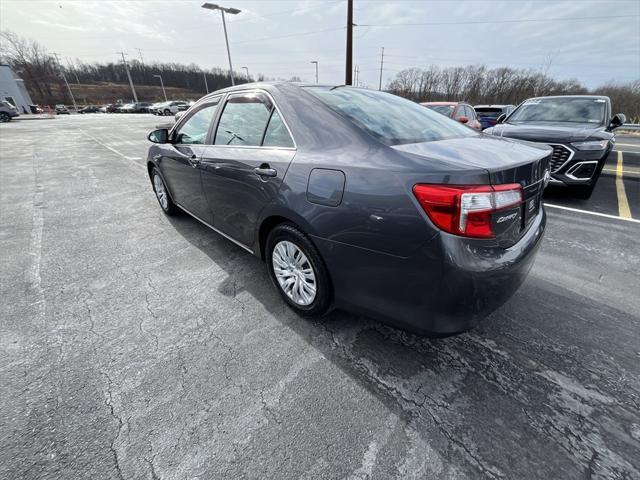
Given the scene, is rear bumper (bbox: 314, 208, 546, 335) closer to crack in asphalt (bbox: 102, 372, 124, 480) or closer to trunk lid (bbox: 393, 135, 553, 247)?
trunk lid (bbox: 393, 135, 553, 247)

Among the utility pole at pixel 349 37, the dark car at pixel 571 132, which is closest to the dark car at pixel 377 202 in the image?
the dark car at pixel 571 132

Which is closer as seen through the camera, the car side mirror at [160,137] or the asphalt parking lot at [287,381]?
the asphalt parking lot at [287,381]

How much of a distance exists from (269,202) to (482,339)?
178 centimetres

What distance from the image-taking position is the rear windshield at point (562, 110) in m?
5.58

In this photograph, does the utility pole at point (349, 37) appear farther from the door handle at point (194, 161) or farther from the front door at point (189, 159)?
the door handle at point (194, 161)

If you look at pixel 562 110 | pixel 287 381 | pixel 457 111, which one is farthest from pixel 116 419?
pixel 457 111

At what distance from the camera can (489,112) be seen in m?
13.4

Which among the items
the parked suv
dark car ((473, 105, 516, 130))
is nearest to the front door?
dark car ((473, 105, 516, 130))

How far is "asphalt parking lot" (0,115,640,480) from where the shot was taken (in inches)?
55.3

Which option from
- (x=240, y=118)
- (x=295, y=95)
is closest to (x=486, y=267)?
(x=295, y=95)

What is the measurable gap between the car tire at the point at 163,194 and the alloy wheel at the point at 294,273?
2.52 meters

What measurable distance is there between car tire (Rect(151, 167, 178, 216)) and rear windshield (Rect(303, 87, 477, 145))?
2769 mm

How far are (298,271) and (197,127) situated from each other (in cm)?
215

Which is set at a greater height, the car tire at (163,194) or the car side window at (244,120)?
the car side window at (244,120)
